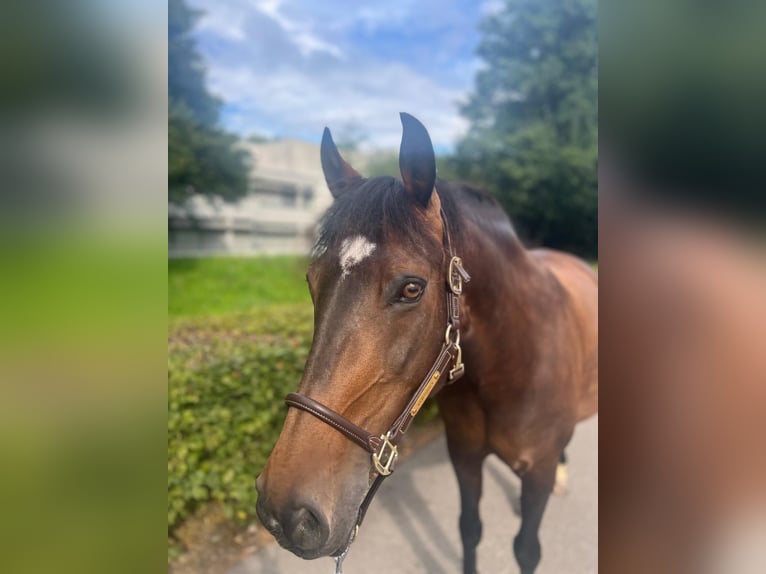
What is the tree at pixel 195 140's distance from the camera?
970 centimetres

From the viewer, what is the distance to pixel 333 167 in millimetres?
1677

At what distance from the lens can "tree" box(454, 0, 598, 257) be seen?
13.4 metres

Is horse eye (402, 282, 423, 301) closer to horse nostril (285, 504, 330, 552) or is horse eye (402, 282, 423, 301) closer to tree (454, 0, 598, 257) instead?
horse nostril (285, 504, 330, 552)

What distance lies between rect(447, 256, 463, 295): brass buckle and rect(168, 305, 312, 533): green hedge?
214 cm

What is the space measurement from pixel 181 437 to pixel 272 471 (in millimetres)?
2113

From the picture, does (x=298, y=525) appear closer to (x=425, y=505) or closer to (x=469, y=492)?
(x=469, y=492)

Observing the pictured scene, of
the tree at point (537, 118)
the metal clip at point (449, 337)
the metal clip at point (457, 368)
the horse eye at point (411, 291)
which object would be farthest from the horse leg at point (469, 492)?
the tree at point (537, 118)

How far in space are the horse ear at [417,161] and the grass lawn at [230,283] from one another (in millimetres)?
7105

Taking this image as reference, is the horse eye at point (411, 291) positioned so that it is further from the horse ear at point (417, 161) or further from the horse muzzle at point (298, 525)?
the horse muzzle at point (298, 525)

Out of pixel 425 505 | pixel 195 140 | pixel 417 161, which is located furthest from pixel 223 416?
pixel 195 140

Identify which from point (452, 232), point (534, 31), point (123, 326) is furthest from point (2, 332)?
point (534, 31)

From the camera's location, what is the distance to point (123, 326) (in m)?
0.83

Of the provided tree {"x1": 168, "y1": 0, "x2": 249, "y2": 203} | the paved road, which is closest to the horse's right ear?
the paved road

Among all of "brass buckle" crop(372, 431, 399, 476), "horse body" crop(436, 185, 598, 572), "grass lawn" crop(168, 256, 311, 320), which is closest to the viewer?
"brass buckle" crop(372, 431, 399, 476)
